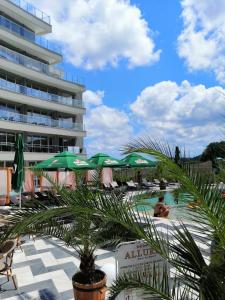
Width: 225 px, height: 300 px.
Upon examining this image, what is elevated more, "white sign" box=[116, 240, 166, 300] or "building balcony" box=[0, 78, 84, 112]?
"building balcony" box=[0, 78, 84, 112]

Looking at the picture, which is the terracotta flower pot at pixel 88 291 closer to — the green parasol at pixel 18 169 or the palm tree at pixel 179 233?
the palm tree at pixel 179 233

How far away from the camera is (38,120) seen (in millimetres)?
34438

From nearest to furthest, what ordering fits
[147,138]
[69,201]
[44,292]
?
1. [147,138]
2. [69,201]
3. [44,292]

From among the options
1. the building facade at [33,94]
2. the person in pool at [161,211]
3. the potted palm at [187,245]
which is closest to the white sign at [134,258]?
the potted palm at [187,245]

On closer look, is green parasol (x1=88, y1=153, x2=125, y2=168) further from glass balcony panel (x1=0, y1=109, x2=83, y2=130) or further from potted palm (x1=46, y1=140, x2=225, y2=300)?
potted palm (x1=46, y1=140, x2=225, y2=300)

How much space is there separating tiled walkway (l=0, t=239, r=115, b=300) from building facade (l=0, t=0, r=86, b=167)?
22.2 meters

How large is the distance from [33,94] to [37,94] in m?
0.65

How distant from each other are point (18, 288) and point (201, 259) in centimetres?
389

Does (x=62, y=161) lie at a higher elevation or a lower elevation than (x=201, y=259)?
higher

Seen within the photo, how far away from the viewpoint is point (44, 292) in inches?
229

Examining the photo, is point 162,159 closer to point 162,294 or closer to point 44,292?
point 162,294

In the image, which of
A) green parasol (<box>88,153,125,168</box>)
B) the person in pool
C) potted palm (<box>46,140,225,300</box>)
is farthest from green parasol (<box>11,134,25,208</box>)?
potted palm (<box>46,140,225,300</box>)

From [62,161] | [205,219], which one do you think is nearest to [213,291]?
[205,219]

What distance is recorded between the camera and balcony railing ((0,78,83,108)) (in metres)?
30.8
